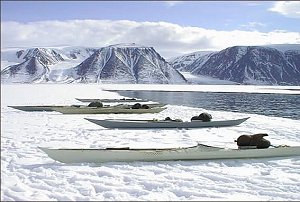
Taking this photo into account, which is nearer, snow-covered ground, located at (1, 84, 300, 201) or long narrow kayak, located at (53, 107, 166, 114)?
snow-covered ground, located at (1, 84, 300, 201)

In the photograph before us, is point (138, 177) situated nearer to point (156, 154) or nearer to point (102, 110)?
point (156, 154)

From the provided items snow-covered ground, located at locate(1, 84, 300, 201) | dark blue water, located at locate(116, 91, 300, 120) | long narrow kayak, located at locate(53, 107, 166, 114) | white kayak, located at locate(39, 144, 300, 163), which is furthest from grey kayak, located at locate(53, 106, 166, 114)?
white kayak, located at locate(39, 144, 300, 163)

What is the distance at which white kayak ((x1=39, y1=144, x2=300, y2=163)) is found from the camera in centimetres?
1230

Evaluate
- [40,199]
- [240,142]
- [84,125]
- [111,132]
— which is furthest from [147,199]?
[84,125]

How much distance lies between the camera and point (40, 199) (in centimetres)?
827

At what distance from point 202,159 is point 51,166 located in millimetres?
5003

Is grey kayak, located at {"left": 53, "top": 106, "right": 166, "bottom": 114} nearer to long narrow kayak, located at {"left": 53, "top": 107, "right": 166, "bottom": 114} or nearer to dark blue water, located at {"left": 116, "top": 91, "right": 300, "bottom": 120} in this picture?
long narrow kayak, located at {"left": 53, "top": 107, "right": 166, "bottom": 114}

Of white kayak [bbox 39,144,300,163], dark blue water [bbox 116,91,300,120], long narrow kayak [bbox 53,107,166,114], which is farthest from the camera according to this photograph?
dark blue water [bbox 116,91,300,120]

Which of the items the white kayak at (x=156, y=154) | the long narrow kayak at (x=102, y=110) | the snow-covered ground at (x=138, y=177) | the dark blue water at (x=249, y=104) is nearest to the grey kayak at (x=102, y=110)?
the long narrow kayak at (x=102, y=110)

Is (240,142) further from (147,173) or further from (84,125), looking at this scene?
(84,125)

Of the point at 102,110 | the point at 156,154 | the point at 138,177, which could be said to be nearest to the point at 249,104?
the point at 102,110

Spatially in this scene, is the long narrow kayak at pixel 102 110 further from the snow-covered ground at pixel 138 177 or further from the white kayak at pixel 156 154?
the white kayak at pixel 156 154

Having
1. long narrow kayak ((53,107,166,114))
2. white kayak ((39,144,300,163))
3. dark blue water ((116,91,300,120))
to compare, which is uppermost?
white kayak ((39,144,300,163))

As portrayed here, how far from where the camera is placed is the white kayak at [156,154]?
12.3 m
